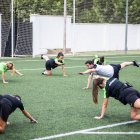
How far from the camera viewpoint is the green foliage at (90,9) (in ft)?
113

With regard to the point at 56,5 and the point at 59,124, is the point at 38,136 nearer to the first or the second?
the point at 59,124

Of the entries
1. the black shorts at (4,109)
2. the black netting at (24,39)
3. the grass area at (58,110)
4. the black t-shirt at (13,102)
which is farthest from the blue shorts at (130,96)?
the black netting at (24,39)

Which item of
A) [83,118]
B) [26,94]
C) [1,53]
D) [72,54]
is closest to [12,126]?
[83,118]

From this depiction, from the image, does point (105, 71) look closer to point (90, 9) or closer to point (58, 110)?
point (58, 110)

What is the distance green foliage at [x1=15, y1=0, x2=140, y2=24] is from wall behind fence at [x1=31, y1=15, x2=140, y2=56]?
112cm

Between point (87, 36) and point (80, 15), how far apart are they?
1.81m

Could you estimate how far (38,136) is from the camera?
7008mm

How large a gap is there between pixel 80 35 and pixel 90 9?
11.4 ft

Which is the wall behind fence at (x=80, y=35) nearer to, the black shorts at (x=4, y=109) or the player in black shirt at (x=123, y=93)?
the player in black shirt at (x=123, y=93)

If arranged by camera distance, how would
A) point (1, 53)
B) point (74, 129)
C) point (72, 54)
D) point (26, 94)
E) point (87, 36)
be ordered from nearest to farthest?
point (74, 129) < point (26, 94) < point (1, 53) < point (72, 54) < point (87, 36)

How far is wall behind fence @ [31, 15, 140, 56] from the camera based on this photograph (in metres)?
30.0

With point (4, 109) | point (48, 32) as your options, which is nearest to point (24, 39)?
point (48, 32)

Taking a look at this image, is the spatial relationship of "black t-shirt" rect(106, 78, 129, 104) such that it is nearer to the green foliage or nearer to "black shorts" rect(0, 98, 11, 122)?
"black shorts" rect(0, 98, 11, 122)

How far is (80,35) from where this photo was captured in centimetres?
3444
